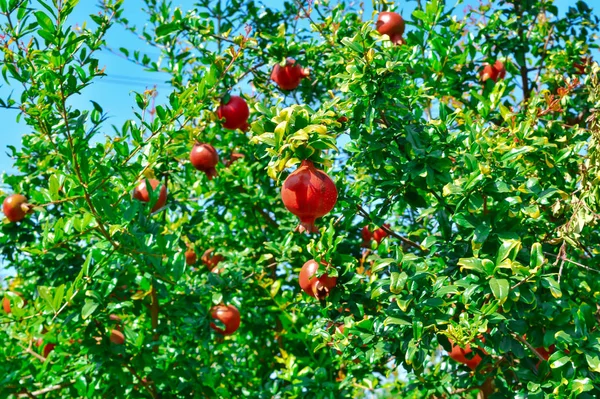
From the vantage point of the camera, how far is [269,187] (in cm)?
363

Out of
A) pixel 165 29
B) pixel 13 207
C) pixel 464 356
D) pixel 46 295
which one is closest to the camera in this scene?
pixel 46 295

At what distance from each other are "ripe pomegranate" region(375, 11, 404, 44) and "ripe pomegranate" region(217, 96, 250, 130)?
28.5 inches

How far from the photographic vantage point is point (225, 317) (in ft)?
9.57

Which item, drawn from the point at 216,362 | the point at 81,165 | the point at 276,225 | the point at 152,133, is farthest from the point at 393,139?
the point at 216,362

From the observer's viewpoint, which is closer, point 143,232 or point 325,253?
point 325,253

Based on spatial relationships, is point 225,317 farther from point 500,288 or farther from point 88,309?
point 500,288

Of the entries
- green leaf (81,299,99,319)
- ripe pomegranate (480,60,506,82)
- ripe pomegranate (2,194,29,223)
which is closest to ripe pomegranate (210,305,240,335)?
green leaf (81,299,99,319)

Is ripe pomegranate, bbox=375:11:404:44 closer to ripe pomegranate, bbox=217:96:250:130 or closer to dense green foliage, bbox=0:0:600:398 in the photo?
dense green foliage, bbox=0:0:600:398

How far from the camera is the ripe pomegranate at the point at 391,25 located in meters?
2.91

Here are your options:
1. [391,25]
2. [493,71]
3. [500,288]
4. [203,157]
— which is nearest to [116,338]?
[203,157]

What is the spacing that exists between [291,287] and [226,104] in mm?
1329

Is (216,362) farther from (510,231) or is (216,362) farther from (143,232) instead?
(510,231)

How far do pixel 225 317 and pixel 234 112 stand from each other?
0.95m

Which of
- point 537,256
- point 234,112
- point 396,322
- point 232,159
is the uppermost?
point 232,159
